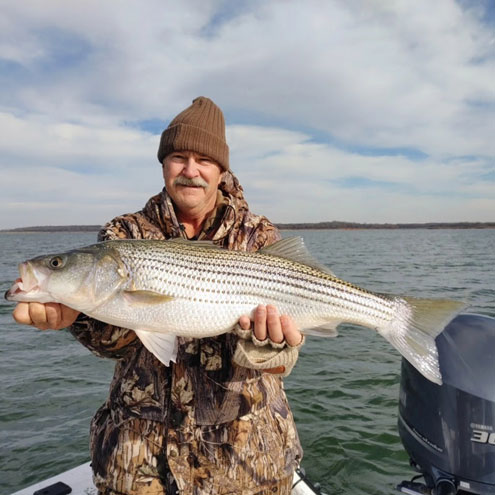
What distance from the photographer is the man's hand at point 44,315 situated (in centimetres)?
368

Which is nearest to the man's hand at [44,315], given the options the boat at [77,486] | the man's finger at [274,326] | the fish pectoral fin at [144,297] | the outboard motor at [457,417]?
the fish pectoral fin at [144,297]

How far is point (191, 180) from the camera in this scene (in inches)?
166

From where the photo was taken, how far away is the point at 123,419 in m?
3.83

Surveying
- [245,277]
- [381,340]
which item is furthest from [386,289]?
[245,277]

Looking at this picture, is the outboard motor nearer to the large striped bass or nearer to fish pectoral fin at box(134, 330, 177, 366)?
the large striped bass

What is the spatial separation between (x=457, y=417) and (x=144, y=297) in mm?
3163

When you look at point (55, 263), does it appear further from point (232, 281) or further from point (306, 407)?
point (306, 407)

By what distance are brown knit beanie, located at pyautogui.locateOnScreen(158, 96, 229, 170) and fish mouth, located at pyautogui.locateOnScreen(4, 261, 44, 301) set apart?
170 cm

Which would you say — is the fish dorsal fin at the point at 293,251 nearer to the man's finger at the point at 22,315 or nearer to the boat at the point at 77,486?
the man's finger at the point at 22,315

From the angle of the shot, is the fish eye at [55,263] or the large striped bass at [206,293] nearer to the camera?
Answer: the large striped bass at [206,293]

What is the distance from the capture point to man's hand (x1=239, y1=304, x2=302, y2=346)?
391 cm

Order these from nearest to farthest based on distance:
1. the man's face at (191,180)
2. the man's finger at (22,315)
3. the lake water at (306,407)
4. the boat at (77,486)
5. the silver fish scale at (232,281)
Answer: the man's finger at (22,315) → the silver fish scale at (232,281) → the man's face at (191,180) → the boat at (77,486) → the lake water at (306,407)

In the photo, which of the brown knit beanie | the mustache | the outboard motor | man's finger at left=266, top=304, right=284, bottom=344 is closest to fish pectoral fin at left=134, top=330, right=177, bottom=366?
man's finger at left=266, top=304, right=284, bottom=344

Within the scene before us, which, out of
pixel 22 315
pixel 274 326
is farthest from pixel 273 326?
pixel 22 315
